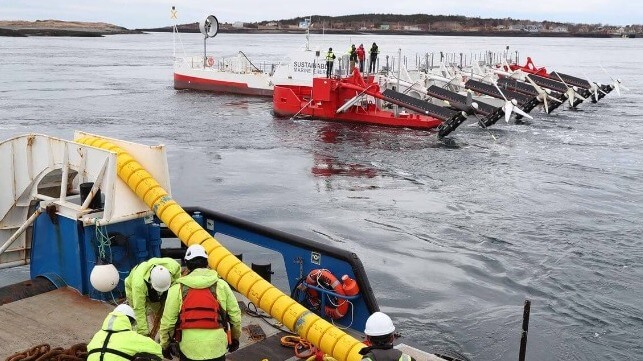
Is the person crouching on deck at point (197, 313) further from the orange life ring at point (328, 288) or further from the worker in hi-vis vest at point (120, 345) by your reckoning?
the orange life ring at point (328, 288)

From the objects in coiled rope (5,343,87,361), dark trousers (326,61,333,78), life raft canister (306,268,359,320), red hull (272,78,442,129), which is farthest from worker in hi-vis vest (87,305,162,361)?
dark trousers (326,61,333,78)

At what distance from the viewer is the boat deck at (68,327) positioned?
6.68m

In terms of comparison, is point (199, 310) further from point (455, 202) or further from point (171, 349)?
point (455, 202)

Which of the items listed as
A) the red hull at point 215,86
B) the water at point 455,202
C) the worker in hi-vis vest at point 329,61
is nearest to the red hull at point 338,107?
the water at point 455,202

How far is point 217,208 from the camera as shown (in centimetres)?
1725

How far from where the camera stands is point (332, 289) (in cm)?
750

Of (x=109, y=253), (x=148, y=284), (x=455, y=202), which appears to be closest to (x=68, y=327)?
(x=109, y=253)

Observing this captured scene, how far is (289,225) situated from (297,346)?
9011 mm

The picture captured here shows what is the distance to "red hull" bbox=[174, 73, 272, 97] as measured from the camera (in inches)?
1725

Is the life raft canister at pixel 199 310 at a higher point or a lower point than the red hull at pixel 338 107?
higher

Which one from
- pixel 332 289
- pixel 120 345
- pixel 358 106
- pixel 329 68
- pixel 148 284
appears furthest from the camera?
pixel 329 68

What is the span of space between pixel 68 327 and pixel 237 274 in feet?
5.93

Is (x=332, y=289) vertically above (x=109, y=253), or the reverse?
(x=109, y=253)

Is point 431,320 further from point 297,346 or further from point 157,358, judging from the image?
point 157,358
